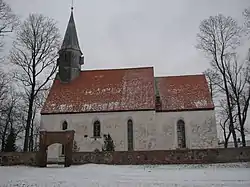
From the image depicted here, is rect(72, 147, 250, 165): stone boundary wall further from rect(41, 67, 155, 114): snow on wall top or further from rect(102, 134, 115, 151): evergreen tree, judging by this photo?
rect(41, 67, 155, 114): snow on wall top

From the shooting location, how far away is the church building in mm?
27375

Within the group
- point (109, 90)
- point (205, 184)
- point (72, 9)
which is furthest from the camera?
point (72, 9)

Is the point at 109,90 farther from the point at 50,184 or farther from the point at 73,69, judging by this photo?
the point at 50,184

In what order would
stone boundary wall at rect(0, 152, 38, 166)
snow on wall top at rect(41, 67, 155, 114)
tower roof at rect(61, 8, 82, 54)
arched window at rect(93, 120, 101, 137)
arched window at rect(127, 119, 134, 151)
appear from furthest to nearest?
tower roof at rect(61, 8, 82, 54) < snow on wall top at rect(41, 67, 155, 114) < arched window at rect(93, 120, 101, 137) < arched window at rect(127, 119, 134, 151) < stone boundary wall at rect(0, 152, 38, 166)

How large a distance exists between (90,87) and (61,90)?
120 inches

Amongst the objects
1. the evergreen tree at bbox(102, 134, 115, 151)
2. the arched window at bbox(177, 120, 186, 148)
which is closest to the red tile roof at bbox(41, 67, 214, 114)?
the arched window at bbox(177, 120, 186, 148)

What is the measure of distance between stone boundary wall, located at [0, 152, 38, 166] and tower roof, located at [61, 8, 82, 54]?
1351 cm

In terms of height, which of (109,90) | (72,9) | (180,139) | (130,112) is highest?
(72,9)

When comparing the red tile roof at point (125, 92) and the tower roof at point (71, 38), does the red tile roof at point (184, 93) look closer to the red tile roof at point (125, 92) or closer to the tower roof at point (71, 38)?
the red tile roof at point (125, 92)

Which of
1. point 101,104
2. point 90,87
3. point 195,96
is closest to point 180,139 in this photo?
point 195,96

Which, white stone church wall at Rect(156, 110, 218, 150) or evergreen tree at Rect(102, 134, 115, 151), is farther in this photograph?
white stone church wall at Rect(156, 110, 218, 150)

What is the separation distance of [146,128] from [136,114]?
1.59 m

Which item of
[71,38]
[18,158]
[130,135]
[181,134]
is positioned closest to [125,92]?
[130,135]

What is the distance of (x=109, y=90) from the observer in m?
30.2
